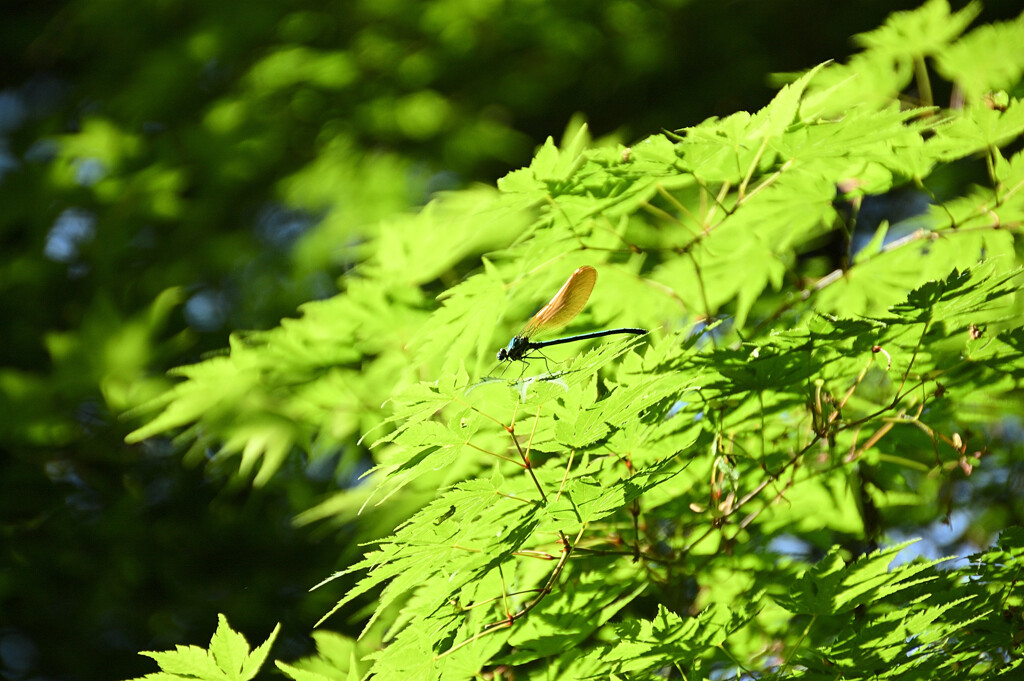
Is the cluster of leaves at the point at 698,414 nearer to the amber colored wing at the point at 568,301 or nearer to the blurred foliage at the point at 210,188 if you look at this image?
the amber colored wing at the point at 568,301

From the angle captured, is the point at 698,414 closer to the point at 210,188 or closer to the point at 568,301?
the point at 568,301

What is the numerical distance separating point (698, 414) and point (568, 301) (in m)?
0.26

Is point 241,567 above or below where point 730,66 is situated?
below

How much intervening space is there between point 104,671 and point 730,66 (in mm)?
2440

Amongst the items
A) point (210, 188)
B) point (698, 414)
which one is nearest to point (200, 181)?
point (210, 188)

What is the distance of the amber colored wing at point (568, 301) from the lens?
0.66m

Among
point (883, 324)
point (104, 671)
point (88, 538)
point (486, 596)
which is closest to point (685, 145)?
point (883, 324)

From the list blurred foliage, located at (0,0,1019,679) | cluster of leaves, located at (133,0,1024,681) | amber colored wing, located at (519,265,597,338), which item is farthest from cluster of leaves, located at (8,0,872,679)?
amber colored wing, located at (519,265,597,338)

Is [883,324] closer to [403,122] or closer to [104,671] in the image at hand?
[403,122]

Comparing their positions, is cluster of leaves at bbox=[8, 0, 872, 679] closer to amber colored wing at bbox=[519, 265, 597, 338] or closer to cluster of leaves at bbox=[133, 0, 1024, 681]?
cluster of leaves at bbox=[133, 0, 1024, 681]

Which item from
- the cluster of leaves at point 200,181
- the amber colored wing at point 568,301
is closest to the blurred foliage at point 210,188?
the cluster of leaves at point 200,181

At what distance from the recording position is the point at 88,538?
1.97 meters

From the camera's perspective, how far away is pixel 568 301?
0.68 m

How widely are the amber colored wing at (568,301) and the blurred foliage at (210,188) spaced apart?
0.98 metres
